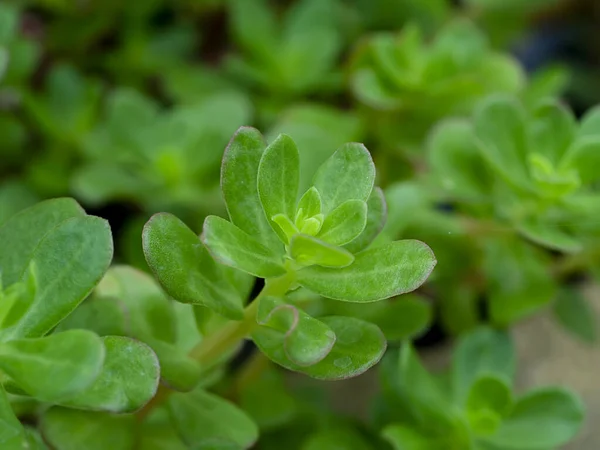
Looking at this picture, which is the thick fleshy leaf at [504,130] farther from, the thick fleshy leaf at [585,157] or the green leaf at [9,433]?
the green leaf at [9,433]

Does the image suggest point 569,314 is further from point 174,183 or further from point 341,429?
point 174,183

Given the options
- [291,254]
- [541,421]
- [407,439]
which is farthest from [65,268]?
[541,421]

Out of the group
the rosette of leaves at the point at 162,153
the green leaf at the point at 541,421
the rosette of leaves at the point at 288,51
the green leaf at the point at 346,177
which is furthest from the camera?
the rosette of leaves at the point at 288,51

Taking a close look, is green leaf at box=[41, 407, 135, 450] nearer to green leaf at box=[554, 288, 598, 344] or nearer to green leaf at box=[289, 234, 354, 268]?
green leaf at box=[289, 234, 354, 268]

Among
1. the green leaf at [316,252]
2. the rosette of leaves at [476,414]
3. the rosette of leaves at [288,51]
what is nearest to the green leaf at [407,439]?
the rosette of leaves at [476,414]

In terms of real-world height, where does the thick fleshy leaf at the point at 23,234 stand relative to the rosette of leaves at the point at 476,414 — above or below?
above

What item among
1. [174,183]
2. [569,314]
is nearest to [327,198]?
[174,183]
